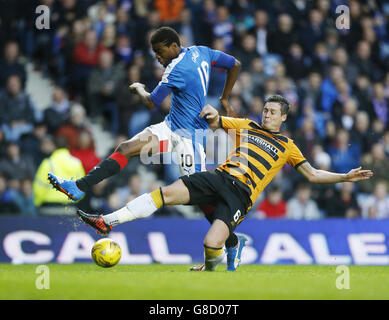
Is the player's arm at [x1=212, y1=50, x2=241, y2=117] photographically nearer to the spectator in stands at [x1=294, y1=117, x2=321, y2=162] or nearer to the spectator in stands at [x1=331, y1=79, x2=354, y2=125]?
the spectator in stands at [x1=294, y1=117, x2=321, y2=162]

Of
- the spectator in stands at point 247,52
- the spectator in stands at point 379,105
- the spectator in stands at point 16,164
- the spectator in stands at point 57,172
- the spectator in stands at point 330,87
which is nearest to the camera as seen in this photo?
the spectator in stands at point 57,172

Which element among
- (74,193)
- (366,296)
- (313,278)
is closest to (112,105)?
(74,193)

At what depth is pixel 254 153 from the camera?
7.97m

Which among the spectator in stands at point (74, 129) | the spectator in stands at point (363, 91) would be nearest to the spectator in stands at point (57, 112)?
the spectator in stands at point (74, 129)

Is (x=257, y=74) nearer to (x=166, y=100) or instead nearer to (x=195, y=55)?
(x=166, y=100)

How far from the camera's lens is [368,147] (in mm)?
13430

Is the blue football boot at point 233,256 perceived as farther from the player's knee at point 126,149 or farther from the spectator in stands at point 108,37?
the spectator in stands at point 108,37

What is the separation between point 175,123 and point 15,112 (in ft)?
16.6

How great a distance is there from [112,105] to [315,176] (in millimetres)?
5683

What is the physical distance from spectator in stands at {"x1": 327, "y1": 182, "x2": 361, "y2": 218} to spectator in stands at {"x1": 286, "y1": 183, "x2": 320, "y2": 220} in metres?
0.26

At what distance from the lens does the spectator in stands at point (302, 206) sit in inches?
484

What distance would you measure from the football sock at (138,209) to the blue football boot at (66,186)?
49 centimetres

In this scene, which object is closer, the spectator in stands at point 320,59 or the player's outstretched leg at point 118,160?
the player's outstretched leg at point 118,160

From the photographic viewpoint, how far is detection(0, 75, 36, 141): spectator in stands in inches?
490
